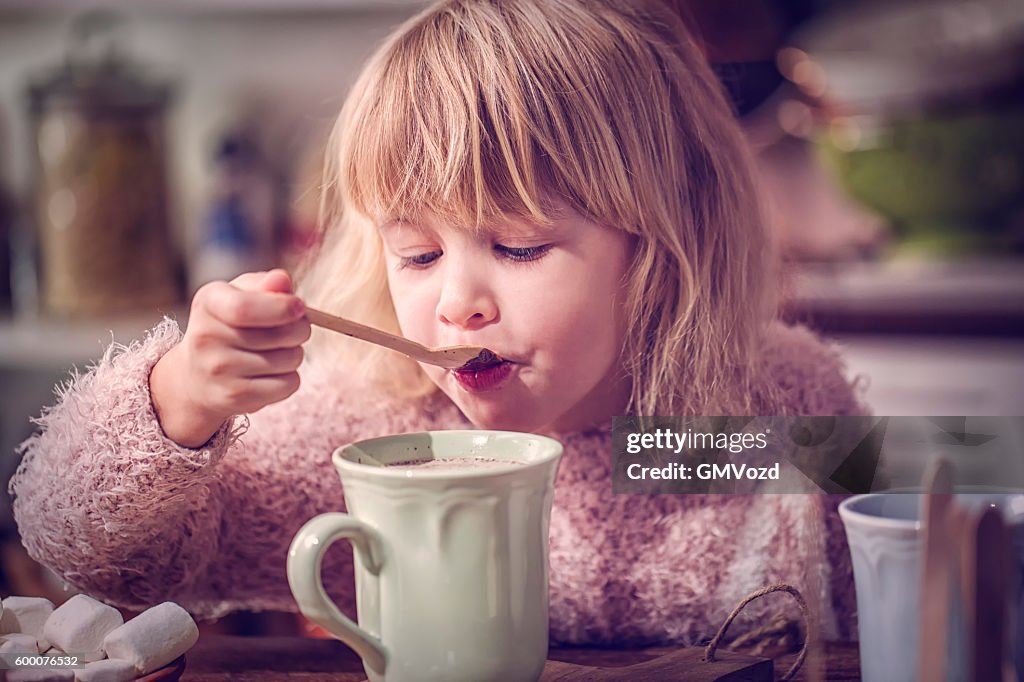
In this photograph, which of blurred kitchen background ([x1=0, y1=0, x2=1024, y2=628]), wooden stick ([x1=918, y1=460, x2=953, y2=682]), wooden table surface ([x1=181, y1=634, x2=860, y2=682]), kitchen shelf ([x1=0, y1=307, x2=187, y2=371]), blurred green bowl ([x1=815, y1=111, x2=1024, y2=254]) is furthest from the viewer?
blurred green bowl ([x1=815, y1=111, x2=1024, y2=254])

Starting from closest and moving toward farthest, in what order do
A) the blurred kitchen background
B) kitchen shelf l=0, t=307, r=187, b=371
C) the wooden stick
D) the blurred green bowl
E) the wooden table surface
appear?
the wooden stick
the wooden table surface
kitchen shelf l=0, t=307, r=187, b=371
the blurred kitchen background
the blurred green bowl

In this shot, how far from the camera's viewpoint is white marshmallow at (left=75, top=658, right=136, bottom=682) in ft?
1.32

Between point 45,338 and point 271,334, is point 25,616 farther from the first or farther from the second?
point 45,338

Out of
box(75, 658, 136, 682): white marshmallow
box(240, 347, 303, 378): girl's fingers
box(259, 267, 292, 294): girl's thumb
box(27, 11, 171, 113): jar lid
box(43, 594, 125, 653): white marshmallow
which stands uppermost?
box(27, 11, 171, 113): jar lid

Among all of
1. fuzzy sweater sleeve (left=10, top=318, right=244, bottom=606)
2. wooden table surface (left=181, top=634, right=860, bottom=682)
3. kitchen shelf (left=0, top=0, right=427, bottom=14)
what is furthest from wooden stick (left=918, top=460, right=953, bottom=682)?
kitchen shelf (left=0, top=0, right=427, bottom=14)

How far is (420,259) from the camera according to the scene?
1.59ft

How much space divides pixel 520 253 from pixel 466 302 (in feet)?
0.12

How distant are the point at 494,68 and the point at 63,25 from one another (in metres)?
0.66

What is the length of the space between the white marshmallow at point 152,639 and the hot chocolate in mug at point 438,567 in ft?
0.28

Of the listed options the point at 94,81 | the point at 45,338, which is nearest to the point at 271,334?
the point at 45,338

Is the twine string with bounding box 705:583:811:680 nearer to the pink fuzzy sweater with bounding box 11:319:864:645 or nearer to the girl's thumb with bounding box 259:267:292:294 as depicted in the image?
the pink fuzzy sweater with bounding box 11:319:864:645

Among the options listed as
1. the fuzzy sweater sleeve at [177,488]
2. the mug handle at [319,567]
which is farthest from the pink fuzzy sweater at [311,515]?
the mug handle at [319,567]

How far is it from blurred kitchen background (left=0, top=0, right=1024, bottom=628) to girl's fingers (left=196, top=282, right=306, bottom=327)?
40 centimetres

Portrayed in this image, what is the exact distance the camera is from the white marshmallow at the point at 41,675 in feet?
1.32
